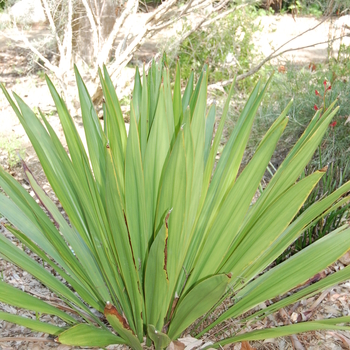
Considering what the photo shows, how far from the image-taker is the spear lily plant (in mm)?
1275

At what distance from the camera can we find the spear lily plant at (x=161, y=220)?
1275 millimetres

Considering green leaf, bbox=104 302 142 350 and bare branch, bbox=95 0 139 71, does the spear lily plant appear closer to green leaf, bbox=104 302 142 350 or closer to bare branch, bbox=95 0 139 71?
green leaf, bbox=104 302 142 350

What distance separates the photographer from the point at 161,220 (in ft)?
4.31

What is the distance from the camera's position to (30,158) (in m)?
3.96

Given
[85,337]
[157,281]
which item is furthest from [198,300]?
[85,337]

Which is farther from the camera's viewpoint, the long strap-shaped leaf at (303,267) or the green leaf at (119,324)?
the long strap-shaped leaf at (303,267)

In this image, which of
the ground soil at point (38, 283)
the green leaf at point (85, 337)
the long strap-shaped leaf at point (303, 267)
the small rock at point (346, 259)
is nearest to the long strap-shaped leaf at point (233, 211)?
the long strap-shaped leaf at point (303, 267)

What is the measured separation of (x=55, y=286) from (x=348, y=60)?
157 inches

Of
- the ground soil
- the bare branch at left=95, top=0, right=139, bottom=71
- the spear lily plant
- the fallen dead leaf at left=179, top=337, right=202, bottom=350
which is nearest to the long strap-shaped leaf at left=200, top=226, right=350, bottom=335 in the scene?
the spear lily plant

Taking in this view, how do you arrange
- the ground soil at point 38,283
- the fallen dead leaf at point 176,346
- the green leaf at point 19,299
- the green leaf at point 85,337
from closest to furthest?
1. the green leaf at point 85,337
2. the green leaf at point 19,299
3. the fallen dead leaf at point 176,346
4. the ground soil at point 38,283

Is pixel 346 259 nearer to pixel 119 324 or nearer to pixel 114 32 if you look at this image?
pixel 119 324

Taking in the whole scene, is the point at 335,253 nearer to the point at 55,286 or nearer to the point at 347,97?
the point at 55,286

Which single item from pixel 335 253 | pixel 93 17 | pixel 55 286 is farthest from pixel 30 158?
pixel 335 253

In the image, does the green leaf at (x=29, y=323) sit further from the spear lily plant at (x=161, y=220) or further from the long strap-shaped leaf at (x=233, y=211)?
the long strap-shaped leaf at (x=233, y=211)
